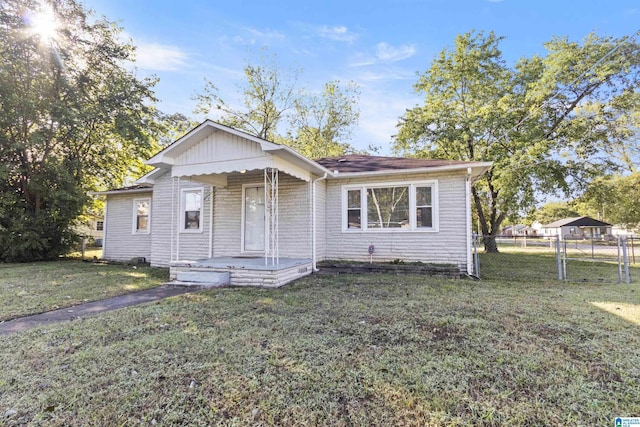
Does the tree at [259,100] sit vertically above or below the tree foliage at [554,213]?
above

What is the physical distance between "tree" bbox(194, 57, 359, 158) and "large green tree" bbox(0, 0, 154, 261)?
22.8 ft

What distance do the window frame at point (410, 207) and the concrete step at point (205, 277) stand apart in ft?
12.1

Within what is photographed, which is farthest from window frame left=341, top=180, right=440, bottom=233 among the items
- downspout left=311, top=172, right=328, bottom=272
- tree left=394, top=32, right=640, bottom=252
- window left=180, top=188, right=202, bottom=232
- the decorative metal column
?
tree left=394, top=32, right=640, bottom=252

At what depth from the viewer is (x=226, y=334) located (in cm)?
356

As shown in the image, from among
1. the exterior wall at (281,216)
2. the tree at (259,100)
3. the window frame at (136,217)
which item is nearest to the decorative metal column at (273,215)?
the exterior wall at (281,216)

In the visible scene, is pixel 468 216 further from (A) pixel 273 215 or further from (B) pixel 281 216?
(B) pixel 281 216

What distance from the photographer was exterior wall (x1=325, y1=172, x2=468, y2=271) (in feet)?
25.9

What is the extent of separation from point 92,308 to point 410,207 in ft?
23.6

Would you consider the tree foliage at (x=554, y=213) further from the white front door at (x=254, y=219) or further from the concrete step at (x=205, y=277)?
the concrete step at (x=205, y=277)

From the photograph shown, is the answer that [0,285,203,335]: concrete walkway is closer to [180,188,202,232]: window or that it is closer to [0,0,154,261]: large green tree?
[180,188,202,232]: window

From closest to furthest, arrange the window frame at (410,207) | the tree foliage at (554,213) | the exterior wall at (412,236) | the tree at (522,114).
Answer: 1. the exterior wall at (412,236)
2. the window frame at (410,207)
3. the tree at (522,114)
4. the tree foliage at (554,213)

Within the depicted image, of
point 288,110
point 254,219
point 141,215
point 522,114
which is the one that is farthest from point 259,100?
point 522,114

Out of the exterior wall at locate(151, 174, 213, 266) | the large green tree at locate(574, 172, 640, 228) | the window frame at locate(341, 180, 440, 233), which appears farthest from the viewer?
the large green tree at locate(574, 172, 640, 228)

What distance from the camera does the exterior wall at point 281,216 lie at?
8586mm
